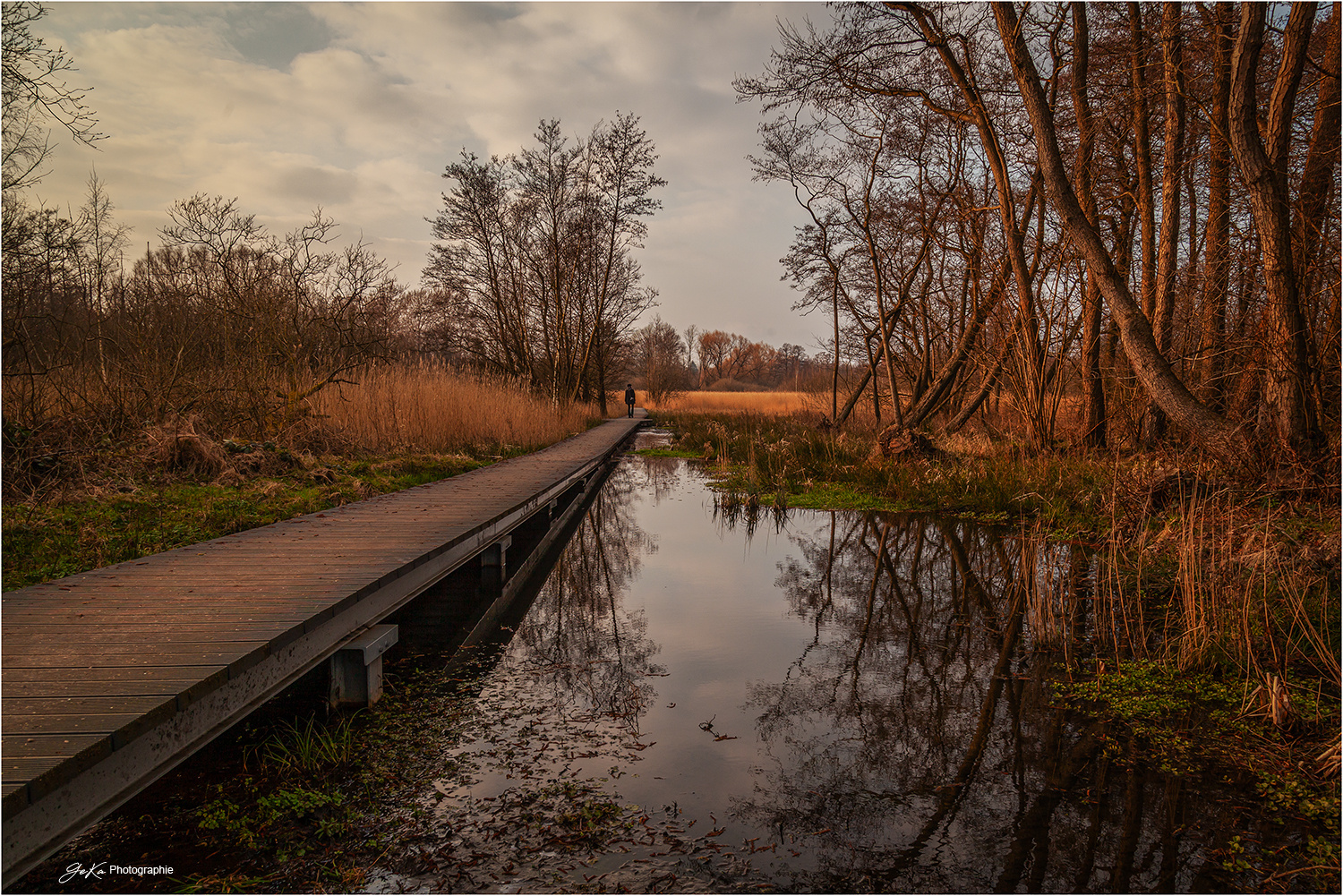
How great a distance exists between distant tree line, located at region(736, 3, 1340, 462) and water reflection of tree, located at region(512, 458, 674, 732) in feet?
17.0

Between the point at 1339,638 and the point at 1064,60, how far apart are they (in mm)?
8194

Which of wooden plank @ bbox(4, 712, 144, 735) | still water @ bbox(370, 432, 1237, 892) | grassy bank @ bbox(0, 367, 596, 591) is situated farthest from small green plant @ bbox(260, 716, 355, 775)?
grassy bank @ bbox(0, 367, 596, 591)

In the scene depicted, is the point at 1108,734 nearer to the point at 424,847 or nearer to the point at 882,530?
the point at 424,847

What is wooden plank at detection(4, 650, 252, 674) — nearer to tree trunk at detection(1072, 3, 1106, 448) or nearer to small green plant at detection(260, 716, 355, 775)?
small green plant at detection(260, 716, 355, 775)

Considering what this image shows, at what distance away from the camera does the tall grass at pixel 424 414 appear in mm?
10164

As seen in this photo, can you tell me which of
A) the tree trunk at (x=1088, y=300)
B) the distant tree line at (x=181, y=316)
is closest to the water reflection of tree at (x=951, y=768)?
the tree trunk at (x=1088, y=300)

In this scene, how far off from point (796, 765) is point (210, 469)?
6931mm

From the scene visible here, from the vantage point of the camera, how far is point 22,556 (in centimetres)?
421

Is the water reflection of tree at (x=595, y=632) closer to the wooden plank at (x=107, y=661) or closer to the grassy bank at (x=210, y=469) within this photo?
the wooden plank at (x=107, y=661)

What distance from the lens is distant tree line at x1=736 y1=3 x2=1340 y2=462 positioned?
5.82 m

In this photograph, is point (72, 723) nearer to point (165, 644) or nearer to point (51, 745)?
point (51, 745)

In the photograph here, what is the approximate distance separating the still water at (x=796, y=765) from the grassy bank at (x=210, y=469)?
8.87ft

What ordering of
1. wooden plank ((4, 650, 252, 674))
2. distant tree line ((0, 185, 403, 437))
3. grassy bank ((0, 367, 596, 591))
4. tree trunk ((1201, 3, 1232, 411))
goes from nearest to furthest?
wooden plank ((4, 650, 252, 674)), grassy bank ((0, 367, 596, 591)), distant tree line ((0, 185, 403, 437)), tree trunk ((1201, 3, 1232, 411))

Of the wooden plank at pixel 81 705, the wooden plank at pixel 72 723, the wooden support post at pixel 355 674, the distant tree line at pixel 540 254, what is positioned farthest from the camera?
the distant tree line at pixel 540 254
